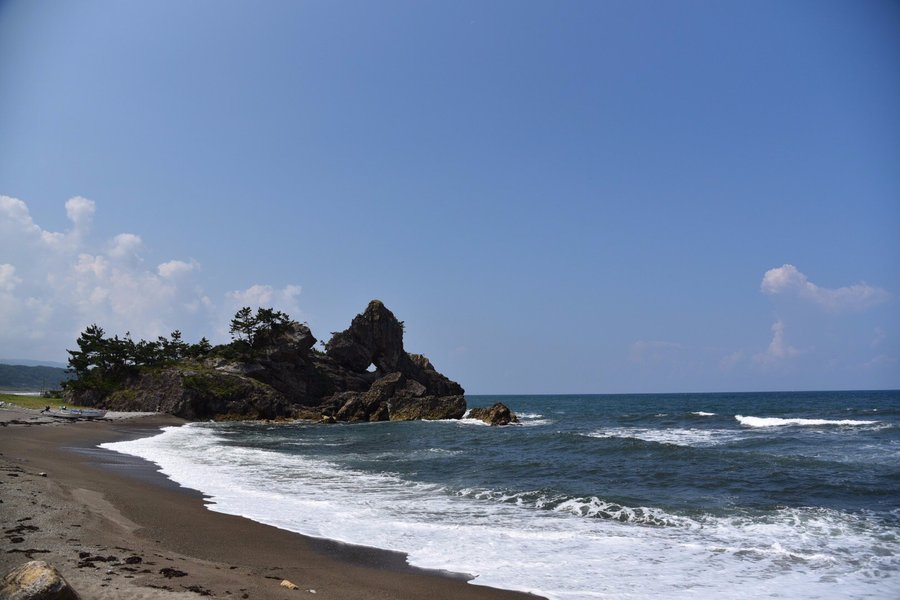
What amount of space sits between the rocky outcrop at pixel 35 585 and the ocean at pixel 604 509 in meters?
5.94

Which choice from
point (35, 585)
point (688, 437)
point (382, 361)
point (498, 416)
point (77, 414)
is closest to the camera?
point (35, 585)

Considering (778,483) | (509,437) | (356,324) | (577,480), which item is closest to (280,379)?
(356,324)

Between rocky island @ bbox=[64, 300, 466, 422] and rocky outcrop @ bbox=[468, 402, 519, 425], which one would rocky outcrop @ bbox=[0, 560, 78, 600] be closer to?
rocky outcrop @ bbox=[468, 402, 519, 425]

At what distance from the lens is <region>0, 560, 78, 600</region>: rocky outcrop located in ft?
17.8

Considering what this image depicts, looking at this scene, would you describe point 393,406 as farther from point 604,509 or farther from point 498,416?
point 604,509

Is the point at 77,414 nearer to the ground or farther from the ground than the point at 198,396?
nearer to the ground

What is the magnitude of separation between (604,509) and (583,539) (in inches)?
136

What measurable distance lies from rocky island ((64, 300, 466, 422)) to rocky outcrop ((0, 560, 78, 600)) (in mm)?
59635

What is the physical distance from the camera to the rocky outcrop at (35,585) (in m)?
5.43

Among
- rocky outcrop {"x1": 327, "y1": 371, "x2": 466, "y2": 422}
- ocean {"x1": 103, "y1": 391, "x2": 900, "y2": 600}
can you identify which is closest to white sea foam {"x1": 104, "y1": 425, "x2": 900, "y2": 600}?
ocean {"x1": 103, "y1": 391, "x2": 900, "y2": 600}

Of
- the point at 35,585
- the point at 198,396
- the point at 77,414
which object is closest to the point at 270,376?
the point at 198,396

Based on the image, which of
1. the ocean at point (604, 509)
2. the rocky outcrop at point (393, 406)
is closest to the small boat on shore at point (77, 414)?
the ocean at point (604, 509)

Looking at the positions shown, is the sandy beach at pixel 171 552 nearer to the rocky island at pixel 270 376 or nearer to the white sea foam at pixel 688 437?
the white sea foam at pixel 688 437

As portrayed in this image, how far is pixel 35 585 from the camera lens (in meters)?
5.53
